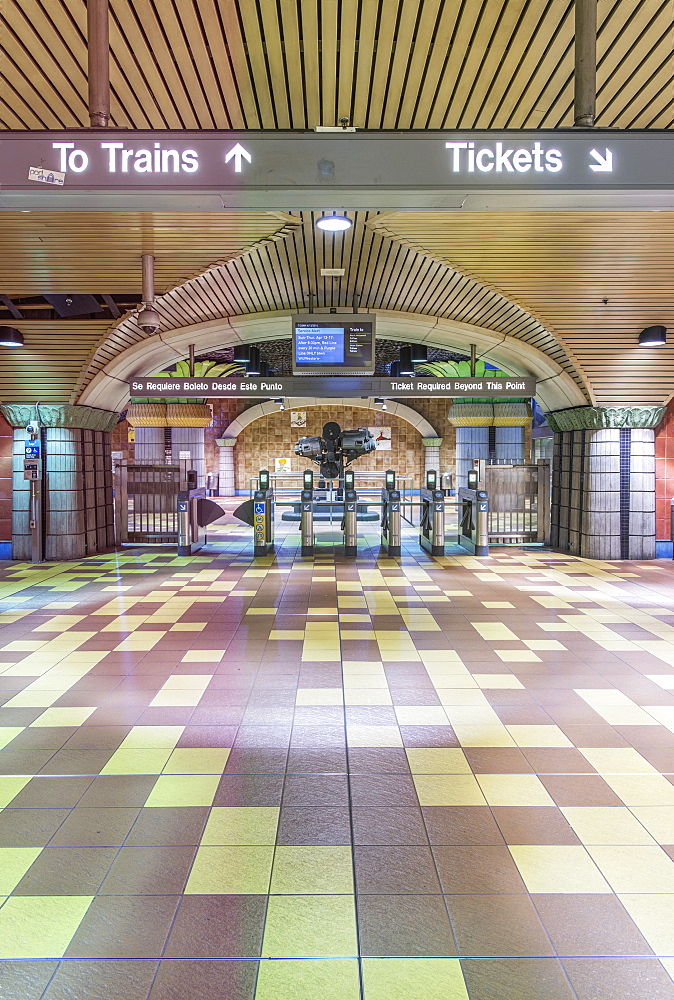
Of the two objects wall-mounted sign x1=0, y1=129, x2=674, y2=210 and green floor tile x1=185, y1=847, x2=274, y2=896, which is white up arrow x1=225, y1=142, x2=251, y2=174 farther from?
green floor tile x1=185, y1=847, x2=274, y2=896

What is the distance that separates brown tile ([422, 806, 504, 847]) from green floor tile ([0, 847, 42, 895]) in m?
1.58

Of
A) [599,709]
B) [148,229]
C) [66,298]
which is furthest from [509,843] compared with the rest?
[66,298]

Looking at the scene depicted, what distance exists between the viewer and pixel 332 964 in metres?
2.00

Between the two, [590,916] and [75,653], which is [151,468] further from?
[590,916]

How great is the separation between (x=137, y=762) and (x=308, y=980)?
1694 millimetres

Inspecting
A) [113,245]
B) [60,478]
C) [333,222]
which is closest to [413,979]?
[333,222]

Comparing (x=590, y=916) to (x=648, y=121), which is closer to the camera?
(x=590, y=916)

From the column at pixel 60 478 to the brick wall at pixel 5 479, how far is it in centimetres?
42

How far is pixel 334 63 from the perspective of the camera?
360 centimetres

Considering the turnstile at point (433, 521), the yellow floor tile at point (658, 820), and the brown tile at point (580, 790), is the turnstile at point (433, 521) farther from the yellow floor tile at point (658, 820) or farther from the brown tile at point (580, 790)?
the yellow floor tile at point (658, 820)

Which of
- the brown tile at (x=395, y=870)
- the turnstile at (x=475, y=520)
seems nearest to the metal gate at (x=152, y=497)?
the turnstile at (x=475, y=520)

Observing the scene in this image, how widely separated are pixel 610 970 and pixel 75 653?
4425 millimetres

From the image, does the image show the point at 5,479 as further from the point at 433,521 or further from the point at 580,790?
the point at 580,790

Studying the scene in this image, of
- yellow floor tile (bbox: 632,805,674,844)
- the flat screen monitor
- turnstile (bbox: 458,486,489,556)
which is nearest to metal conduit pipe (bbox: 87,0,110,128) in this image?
yellow floor tile (bbox: 632,805,674,844)
